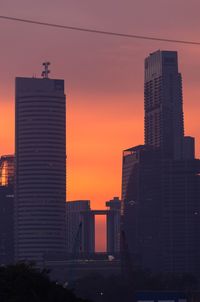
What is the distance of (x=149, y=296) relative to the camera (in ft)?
437

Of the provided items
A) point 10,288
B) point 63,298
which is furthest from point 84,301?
point 10,288

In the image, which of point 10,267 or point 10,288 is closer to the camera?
point 10,288

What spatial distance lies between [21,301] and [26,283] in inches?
377

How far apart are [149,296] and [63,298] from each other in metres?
15.2

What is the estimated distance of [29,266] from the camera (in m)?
132

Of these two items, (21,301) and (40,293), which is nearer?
(21,301)

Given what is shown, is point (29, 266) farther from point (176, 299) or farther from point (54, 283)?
point (176, 299)

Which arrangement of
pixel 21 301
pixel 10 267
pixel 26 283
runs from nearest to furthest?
1. pixel 21 301
2. pixel 26 283
3. pixel 10 267

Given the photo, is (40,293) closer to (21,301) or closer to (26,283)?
(26,283)

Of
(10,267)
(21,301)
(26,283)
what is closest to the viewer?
(21,301)

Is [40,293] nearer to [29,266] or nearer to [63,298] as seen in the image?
[63,298]

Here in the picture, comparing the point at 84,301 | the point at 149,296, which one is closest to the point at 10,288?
the point at 84,301

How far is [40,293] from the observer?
118500mm

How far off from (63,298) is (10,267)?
11.1 m
